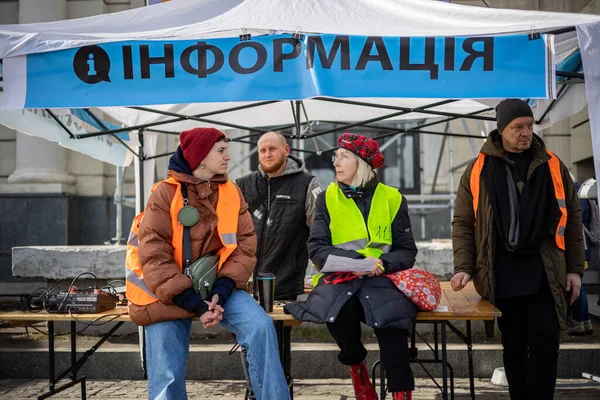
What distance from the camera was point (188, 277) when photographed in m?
3.71

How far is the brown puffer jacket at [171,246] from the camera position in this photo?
3.66 meters

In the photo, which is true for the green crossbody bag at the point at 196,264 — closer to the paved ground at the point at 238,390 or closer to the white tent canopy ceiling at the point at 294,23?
the white tent canopy ceiling at the point at 294,23

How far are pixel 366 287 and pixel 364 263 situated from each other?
167 mm

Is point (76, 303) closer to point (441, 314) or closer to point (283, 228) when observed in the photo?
point (283, 228)

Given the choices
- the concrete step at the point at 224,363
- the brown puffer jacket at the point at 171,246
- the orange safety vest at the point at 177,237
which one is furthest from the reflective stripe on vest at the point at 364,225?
the concrete step at the point at 224,363

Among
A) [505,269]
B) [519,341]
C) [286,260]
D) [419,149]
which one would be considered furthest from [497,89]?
[419,149]

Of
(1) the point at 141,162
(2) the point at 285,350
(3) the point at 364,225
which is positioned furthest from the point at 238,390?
(3) the point at 364,225

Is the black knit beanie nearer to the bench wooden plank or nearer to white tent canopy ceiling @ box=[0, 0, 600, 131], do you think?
white tent canopy ceiling @ box=[0, 0, 600, 131]

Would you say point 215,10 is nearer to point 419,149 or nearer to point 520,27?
point 520,27

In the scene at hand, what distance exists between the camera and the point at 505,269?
4.04 meters

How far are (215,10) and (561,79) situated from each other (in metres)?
2.65

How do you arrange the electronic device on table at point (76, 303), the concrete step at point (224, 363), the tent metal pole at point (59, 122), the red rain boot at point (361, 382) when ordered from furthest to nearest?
the concrete step at point (224, 363) < the tent metal pole at point (59, 122) < the electronic device on table at point (76, 303) < the red rain boot at point (361, 382)

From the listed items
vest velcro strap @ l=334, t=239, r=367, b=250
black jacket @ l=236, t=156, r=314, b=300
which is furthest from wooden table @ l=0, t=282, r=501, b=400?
vest velcro strap @ l=334, t=239, r=367, b=250

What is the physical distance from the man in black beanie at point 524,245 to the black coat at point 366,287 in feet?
1.23
